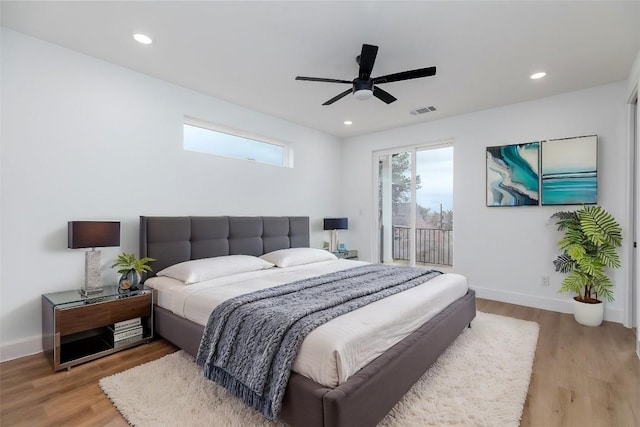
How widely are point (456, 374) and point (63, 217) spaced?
3.63 m

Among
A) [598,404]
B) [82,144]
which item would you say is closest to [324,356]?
[598,404]

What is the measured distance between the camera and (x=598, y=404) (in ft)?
6.49

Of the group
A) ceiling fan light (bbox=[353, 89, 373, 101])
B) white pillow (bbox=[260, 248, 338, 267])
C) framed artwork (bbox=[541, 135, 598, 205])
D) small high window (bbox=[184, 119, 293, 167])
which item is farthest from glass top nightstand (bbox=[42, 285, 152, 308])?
framed artwork (bbox=[541, 135, 598, 205])

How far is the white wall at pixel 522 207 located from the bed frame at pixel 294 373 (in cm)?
154

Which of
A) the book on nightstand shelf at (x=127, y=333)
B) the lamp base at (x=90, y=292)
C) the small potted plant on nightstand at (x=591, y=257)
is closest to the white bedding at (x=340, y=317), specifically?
the book on nightstand shelf at (x=127, y=333)

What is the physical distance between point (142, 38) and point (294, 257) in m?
2.72

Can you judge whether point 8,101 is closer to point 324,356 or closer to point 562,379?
point 324,356

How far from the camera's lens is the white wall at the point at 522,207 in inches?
138

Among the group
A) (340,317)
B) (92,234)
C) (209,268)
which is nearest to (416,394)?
(340,317)

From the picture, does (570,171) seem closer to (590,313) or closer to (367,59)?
(590,313)

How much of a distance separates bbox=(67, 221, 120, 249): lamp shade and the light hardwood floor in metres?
0.98

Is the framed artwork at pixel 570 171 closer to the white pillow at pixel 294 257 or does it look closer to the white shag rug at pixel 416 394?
the white shag rug at pixel 416 394

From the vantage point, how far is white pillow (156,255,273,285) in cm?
289

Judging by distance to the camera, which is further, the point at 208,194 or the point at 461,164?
the point at 461,164
